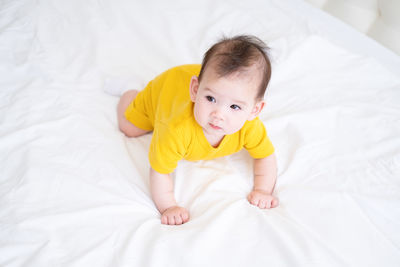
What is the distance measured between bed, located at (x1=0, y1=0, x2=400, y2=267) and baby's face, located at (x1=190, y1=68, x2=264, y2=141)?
258 mm

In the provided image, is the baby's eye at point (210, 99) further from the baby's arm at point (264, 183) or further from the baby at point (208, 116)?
the baby's arm at point (264, 183)

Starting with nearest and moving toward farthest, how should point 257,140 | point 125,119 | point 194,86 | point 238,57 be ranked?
point 238,57 → point 194,86 → point 257,140 → point 125,119

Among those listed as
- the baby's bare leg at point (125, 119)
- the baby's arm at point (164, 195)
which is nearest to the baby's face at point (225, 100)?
the baby's arm at point (164, 195)

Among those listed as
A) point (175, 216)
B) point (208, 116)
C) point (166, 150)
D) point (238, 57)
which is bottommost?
point (175, 216)

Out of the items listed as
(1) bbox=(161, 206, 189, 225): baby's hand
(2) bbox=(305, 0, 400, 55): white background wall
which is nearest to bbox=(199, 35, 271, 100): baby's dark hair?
(1) bbox=(161, 206, 189, 225): baby's hand

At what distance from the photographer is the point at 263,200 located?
1.02 metres

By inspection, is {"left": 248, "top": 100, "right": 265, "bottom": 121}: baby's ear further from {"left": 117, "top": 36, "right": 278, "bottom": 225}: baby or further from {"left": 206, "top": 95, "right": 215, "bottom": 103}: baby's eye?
{"left": 206, "top": 95, "right": 215, "bottom": 103}: baby's eye

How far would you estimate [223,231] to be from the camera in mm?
881

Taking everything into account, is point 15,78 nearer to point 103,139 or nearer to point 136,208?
point 103,139

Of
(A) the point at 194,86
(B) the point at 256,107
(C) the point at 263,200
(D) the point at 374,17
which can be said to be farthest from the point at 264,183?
(D) the point at 374,17

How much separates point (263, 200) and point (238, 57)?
0.46 m

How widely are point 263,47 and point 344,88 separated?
2.08 ft

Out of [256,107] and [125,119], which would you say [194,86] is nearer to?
[256,107]

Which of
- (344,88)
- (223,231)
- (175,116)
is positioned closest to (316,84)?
(344,88)
